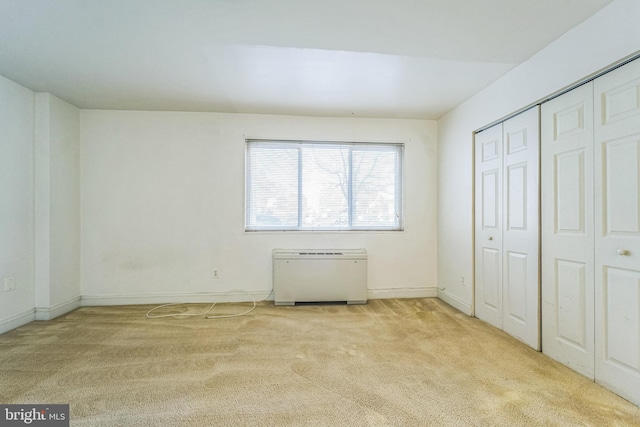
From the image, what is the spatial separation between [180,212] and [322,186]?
1.82m

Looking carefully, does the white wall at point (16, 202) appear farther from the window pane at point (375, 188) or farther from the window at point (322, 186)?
the window pane at point (375, 188)

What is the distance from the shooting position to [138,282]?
357 centimetres

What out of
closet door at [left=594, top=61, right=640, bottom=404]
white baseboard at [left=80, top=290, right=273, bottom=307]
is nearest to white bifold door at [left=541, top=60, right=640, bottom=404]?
closet door at [left=594, top=61, right=640, bottom=404]

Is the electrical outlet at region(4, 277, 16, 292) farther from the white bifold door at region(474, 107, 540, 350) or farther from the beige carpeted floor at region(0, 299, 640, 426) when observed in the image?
the white bifold door at region(474, 107, 540, 350)

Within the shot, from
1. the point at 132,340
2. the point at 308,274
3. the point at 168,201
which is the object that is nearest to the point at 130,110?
the point at 168,201

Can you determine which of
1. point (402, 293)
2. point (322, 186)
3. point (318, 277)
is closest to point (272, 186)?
point (322, 186)

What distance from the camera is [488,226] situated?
9.74 feet

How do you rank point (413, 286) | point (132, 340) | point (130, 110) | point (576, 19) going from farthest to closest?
point (413, 286), point (130, 110), point (132, 340), point (576, 19)

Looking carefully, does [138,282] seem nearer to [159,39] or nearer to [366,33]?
[159,39]

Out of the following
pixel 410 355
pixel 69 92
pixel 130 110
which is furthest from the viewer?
pixel 130 110

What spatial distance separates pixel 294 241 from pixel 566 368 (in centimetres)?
279

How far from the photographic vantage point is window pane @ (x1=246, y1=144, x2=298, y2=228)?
375cm

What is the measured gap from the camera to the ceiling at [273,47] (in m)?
1.82

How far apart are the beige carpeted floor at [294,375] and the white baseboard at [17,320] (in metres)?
0.13
